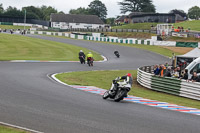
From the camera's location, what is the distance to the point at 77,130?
9.52 meters

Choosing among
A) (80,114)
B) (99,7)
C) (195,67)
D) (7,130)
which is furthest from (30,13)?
(7,130)

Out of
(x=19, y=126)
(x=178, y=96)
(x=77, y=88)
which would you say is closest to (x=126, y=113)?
(x=19, y=126)

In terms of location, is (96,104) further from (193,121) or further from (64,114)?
(193,121)

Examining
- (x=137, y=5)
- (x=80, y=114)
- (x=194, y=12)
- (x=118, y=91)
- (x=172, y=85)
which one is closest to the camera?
(x=80, y=114)

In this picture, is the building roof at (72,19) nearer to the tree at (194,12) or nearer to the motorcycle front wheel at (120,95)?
the tree at (194,12)

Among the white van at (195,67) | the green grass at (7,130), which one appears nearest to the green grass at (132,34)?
the white van at (195,67)

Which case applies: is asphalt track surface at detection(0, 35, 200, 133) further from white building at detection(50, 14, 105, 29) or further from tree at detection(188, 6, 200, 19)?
tree at detection(188, 6, 200, 19)

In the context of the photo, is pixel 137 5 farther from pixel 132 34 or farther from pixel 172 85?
pixel 172 85

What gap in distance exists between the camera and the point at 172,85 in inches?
773

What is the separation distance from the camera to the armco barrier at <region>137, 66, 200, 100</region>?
18.1 m

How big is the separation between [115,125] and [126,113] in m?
1.99

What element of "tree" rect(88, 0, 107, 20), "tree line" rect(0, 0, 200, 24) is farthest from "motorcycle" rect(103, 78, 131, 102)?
"tree" rect(88, 0, 107, 20)

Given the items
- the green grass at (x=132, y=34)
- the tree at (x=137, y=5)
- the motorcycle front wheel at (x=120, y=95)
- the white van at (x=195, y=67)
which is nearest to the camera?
the motorcycle front wheel at (x=120, y=95)

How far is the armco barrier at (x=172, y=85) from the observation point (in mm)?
18125
